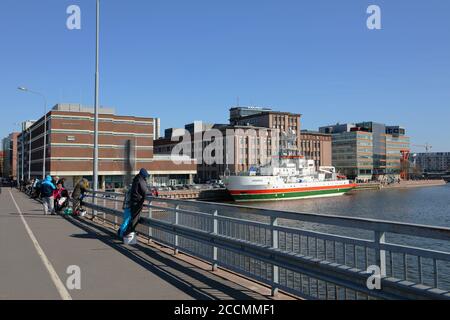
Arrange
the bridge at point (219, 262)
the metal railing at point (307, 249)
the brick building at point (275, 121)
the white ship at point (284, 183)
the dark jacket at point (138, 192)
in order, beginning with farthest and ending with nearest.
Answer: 1. the brick building at point (275, 121)
2. the white ship at point (284, 183)
3. the dark jacket at point (138, 192)
4. the bridge at point (219, 262)
5. the metal railing at point (307, 249)

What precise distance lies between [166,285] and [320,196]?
71.7 m

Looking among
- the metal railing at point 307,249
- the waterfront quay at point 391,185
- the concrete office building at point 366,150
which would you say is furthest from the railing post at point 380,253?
the concrete office building at point 366,150

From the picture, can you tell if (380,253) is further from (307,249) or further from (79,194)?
(79,194)

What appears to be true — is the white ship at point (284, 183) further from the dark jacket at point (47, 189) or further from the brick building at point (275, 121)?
the brick building at point (275, 121)

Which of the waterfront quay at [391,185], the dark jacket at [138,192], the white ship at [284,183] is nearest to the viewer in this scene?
the dark jacket at [138,192]

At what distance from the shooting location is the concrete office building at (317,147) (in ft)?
480

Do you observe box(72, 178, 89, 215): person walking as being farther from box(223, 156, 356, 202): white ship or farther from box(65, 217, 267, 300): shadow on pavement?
box(223, 156, 356, 202): white ship

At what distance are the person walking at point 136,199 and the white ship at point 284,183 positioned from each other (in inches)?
2276

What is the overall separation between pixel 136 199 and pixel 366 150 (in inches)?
6344

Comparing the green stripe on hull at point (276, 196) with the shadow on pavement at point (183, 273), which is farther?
the green stripe on hull at point (276, 196)

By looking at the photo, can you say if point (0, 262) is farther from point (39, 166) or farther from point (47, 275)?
point (39, 166)
